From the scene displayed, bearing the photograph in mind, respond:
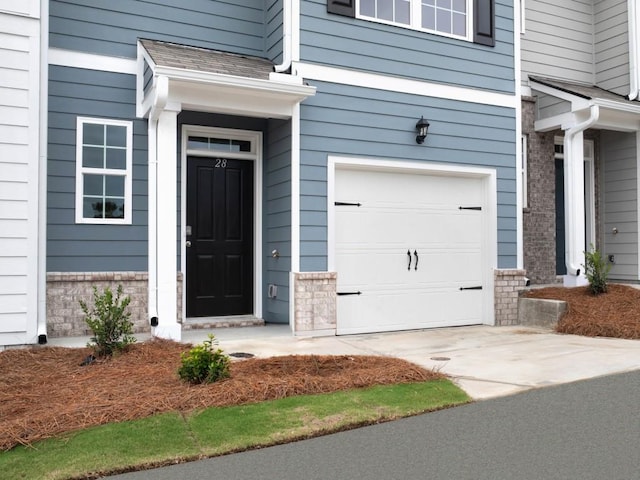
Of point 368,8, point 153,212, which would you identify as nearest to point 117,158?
point 153,212

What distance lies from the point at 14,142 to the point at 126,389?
325 centimetres

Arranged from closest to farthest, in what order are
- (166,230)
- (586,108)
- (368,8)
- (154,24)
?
(166,230) < (154,24) < (368,8) < (586,108)

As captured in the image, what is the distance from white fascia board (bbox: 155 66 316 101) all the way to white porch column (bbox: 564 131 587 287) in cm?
472

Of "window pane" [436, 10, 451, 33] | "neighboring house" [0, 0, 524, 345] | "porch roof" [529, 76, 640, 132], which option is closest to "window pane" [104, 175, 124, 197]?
"neighboring house" [0, 0, 524, 345]

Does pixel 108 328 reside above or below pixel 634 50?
below

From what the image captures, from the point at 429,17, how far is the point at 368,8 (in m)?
0.99

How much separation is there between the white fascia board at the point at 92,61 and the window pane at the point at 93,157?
996mm

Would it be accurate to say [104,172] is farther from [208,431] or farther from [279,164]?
[208,431]

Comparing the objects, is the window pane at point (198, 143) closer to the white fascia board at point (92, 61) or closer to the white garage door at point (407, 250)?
the white fascia board at point (92, 61)

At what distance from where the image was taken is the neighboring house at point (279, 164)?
7168mm

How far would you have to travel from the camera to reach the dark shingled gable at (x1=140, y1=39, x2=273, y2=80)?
6.99m

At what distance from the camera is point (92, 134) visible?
24.4 feet

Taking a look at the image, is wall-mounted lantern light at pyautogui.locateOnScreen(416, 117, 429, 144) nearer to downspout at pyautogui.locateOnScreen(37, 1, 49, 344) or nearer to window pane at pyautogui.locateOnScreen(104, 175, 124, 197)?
window pane at pyautogui.locateOnScreen(104, 175, 124, 197)

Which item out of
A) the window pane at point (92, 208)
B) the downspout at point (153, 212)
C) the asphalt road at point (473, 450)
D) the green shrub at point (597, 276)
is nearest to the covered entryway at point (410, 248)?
the green shrub at point (597, 276)
